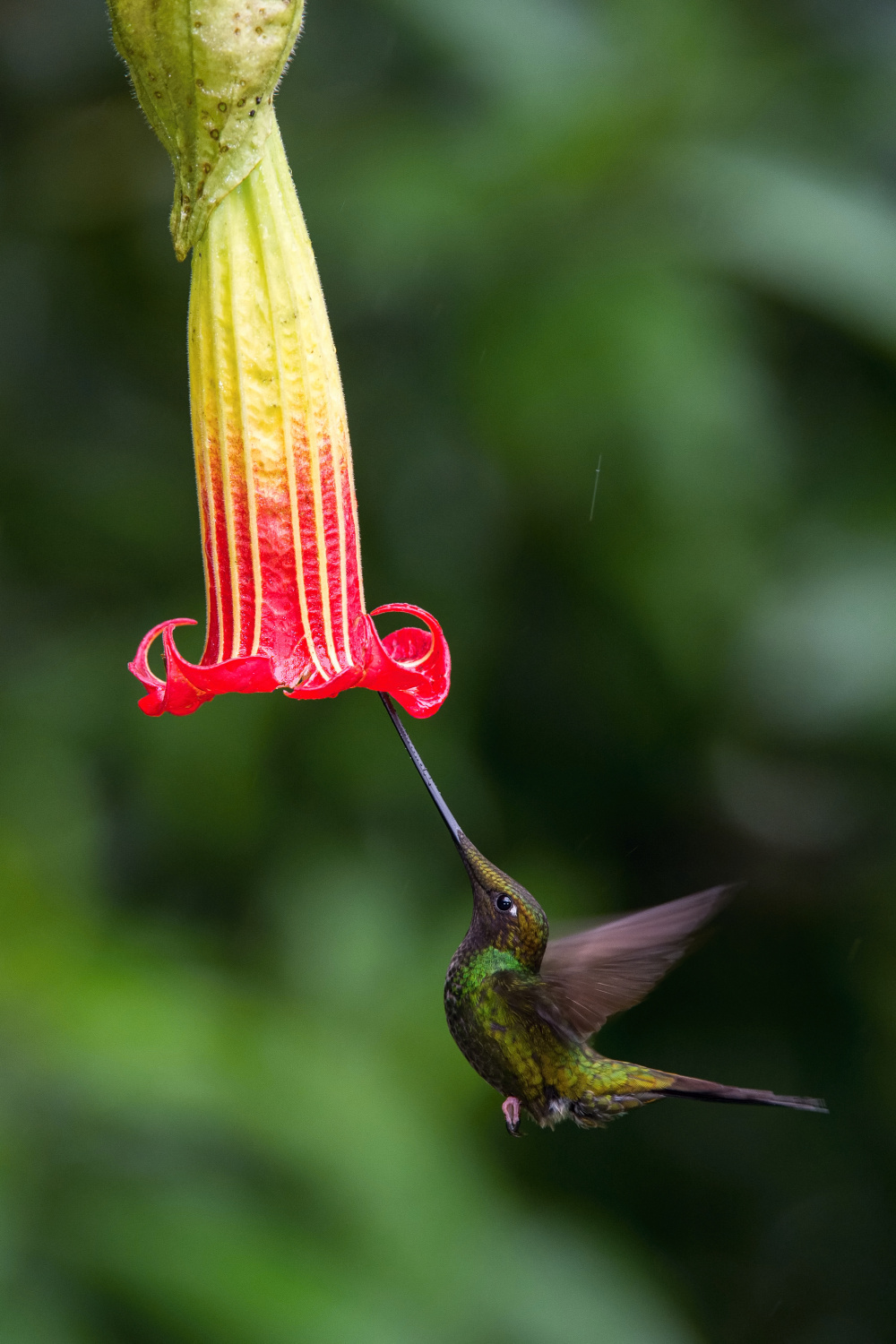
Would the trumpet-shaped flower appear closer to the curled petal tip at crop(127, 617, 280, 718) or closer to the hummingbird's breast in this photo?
the curled petal tip at crop(127, 617, 280, 718)

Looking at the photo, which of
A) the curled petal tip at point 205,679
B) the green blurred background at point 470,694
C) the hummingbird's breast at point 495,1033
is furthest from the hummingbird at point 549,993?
the green blurred background at point 470,694

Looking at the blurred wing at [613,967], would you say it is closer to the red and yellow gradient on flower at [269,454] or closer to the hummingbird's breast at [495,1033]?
the hummingbird's breast at [495,1033]

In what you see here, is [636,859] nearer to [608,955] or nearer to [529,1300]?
[529,1300]

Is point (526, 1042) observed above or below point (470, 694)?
above

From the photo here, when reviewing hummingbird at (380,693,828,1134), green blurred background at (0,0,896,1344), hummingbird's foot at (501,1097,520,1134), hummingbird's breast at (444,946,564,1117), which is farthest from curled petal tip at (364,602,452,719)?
green blurred background at (0,0,896,1344)

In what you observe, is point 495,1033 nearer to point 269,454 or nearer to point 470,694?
point 269,454

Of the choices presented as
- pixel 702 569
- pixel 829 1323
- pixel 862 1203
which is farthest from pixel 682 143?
pixel 829 1323

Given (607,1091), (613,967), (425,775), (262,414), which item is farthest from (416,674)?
(607,1091)
